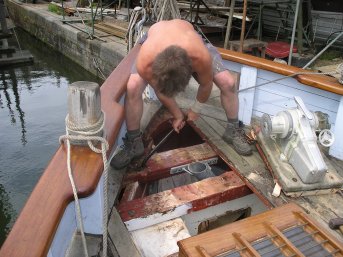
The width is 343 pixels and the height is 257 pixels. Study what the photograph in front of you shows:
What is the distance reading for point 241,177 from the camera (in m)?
2.62

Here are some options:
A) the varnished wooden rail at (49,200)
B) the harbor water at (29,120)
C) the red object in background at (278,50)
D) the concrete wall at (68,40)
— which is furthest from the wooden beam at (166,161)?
the concrete wall at (68,40)

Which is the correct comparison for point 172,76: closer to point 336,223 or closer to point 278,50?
point 336,223

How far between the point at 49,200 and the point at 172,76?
46.5 inches

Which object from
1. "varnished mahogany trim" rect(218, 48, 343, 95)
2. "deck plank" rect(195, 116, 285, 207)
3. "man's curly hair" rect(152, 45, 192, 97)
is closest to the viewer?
"man's curly hair" rect(152, 45, 192, 97)

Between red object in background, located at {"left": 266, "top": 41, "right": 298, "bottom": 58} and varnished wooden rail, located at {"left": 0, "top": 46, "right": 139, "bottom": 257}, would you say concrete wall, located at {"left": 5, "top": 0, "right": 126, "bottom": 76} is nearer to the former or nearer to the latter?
red object in background, located at {"left": 266, "top": 41, "right": 298, "bottom": 58}

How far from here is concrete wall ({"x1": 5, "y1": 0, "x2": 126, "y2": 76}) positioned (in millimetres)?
8906

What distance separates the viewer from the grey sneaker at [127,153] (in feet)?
8.60

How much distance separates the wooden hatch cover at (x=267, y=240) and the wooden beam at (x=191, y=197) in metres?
0.71

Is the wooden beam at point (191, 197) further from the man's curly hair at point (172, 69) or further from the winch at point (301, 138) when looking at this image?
the man's curly hair at point (172, 69)

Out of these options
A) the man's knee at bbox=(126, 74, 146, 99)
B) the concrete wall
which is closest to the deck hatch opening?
the man's knee at bbox=(126, 74, 146, 99)

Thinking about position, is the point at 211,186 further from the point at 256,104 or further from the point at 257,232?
the point at 256,104

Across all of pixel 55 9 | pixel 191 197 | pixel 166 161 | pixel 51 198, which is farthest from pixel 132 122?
pixel 55 9

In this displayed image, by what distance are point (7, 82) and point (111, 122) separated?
31.3 ft

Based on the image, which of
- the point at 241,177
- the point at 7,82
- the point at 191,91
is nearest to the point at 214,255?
the point at 241,177
